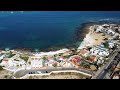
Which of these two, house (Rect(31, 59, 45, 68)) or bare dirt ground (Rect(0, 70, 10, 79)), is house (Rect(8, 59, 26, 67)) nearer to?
house (Rect(31, 59, 45, 68))

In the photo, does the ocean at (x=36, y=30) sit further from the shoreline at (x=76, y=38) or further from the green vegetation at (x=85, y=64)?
the green vegetation at (x=85, y=64)

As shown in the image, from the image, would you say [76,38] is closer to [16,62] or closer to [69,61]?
[69,61]

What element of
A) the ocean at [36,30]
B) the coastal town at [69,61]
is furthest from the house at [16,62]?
the ocean at [36,30]

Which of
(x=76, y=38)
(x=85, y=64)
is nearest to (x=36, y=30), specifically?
(x=76, y=38)

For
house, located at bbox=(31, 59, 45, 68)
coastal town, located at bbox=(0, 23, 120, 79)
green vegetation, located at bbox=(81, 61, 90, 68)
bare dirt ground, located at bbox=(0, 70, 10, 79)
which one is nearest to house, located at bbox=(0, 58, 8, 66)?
coastal town, located at bbox=(0, 23, 120, 79)

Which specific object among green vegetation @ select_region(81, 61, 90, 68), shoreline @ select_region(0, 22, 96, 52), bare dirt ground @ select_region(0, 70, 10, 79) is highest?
shoreline @ select_region(0, 22, 96, 52)

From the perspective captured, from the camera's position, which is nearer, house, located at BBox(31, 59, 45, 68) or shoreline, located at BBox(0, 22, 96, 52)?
house, located at BBox(31, 59, 45, 68)

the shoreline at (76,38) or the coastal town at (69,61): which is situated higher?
the shoreline at (76,38)
